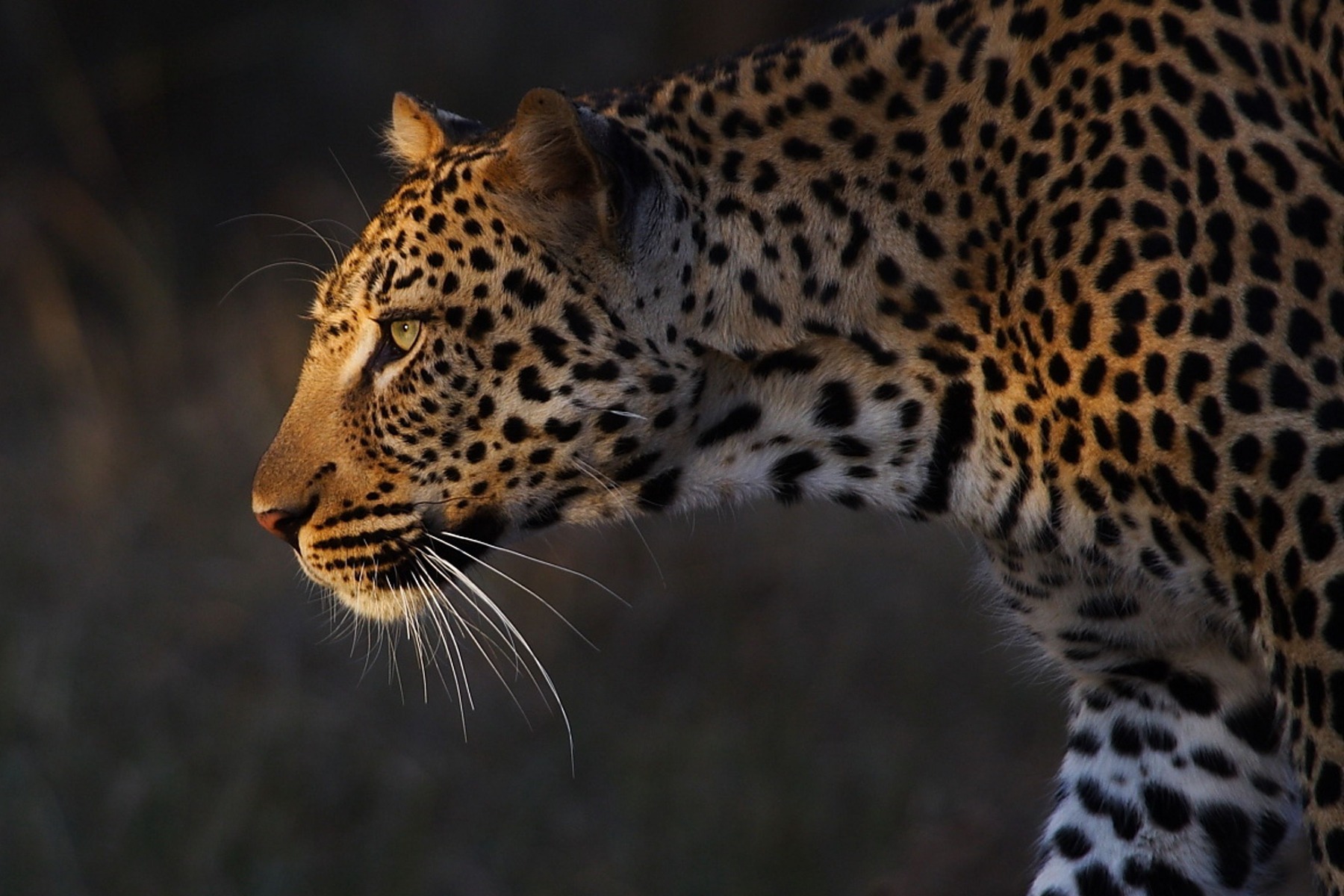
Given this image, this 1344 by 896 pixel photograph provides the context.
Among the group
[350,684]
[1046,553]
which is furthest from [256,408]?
[1046,553]

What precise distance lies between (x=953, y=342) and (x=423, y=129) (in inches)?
60.4

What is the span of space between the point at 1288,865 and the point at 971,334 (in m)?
1.85

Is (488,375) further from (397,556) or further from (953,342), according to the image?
(953,342)

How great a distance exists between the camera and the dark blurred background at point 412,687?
7.14m

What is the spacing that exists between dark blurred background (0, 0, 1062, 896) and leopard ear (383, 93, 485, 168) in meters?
0.79

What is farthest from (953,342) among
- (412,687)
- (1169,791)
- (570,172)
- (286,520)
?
(412,687)

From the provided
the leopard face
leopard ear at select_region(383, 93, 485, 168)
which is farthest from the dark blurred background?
the leopard face

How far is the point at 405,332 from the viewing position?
4574mm

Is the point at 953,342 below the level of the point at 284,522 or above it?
above

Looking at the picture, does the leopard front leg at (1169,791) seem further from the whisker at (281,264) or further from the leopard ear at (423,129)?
the whisker at (281,264)

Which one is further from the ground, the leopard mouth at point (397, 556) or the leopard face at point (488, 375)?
the leopard face at point (488, 375)

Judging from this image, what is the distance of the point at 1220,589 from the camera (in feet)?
13.4

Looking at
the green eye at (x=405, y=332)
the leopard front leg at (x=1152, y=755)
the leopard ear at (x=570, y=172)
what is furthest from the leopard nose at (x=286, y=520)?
the leopard front leg at (x=1152, y=755)

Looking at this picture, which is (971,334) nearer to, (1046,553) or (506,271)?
(1046,553)
